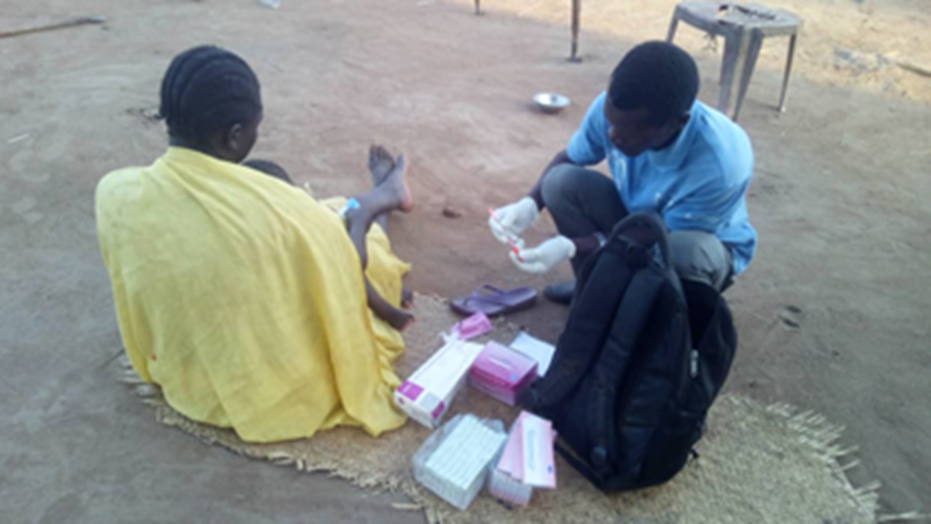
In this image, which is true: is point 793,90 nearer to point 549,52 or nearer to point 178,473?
point 549,52

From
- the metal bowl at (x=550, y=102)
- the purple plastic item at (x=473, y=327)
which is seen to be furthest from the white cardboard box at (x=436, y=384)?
the metal bowl at (x=550, y=102)

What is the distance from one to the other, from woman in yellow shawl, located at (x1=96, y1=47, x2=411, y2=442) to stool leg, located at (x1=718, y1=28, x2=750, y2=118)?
11.0ft

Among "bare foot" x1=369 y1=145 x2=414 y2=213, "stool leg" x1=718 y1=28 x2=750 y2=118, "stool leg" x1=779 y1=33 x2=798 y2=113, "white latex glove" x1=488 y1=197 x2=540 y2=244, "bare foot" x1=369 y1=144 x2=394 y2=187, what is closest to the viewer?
"white latex glove" x1=488 y1=197 x2=540 y2=244

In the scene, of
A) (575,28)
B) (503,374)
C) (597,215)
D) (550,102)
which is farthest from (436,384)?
(575,28)

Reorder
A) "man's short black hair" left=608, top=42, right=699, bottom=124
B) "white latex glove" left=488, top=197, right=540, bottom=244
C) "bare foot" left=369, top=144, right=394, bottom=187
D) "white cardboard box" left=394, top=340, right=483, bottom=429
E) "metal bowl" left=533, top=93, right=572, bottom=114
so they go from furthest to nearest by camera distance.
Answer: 1. "metal bowl" left=533, top=93, right=572, bottom=114
2. "bare foot" left=369, top=144, right=394, bottom=187
3. "white latex glove" left=488, top=197, right=540, bottom=244
4. "white cardboard box" left=394, top=340, right=483, bottom=429
5. "man's short black hair" left=608, top=42, right=699, bottom=124

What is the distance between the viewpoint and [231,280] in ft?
5.51

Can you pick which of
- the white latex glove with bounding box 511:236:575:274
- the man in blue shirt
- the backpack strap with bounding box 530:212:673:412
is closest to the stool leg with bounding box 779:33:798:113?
the man in blue shirt

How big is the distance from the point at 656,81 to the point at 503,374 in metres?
1.02

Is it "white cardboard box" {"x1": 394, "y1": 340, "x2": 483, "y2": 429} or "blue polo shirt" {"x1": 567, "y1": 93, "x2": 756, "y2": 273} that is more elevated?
"blue polo shirt" {"x1": 567, "y1": 93, "x2": 756, "y2": 273}

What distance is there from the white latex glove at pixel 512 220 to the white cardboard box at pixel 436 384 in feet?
1.48

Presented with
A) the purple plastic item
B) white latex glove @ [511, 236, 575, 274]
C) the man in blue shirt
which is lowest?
the purple plastic item

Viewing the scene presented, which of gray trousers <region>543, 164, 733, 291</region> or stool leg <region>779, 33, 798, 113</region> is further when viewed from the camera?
stool leg <region>779, 33, 798, 113</region>

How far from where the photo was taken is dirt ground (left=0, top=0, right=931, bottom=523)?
1.83 metres

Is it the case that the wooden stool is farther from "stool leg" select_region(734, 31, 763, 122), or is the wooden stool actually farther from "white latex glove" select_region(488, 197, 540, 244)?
"white latex glove" select_region(488, 197, 540, 244)
